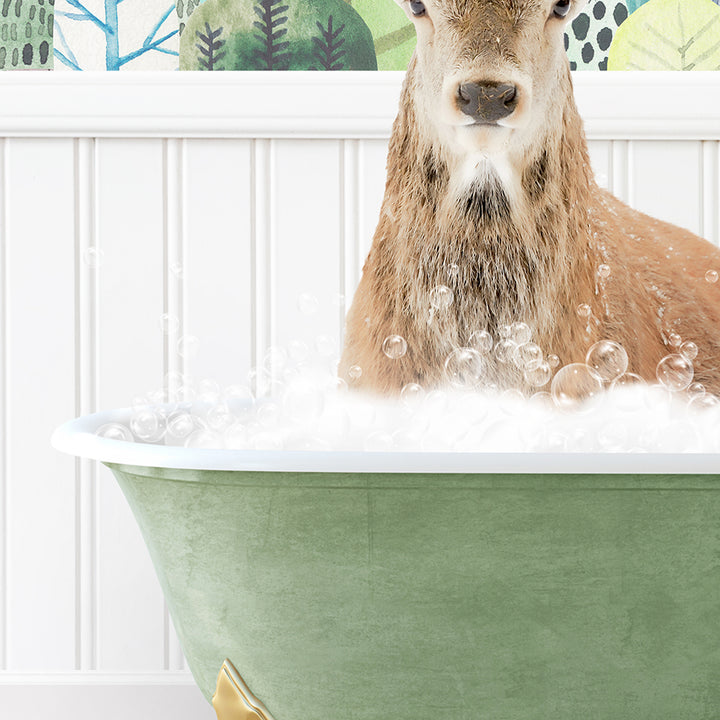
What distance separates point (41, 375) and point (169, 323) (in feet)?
0.81

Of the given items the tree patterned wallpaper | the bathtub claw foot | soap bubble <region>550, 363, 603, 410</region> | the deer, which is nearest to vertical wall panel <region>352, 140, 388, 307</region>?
the tree patterned wallpaper

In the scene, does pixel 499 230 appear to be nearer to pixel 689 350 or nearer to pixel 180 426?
pixel 689 350

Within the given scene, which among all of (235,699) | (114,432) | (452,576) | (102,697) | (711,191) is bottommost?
(102,697)

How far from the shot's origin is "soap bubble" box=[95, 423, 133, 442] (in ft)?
3.36

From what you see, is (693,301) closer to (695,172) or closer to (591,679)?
(695,172)

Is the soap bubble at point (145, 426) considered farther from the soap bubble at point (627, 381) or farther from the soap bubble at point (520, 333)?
the soap bubble at point (627, 381)

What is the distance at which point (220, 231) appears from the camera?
1372 millimetres

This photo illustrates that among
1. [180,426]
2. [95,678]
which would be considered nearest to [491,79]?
[180,426]

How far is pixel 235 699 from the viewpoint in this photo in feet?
2.82

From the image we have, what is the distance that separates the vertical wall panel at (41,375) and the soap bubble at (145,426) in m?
0.35

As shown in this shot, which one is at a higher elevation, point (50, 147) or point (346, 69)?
point (346, 69)

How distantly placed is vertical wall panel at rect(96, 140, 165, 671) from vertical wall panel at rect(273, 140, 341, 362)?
8.4 inches

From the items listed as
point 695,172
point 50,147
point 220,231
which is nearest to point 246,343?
point 220,231

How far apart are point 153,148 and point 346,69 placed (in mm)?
367
